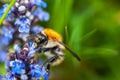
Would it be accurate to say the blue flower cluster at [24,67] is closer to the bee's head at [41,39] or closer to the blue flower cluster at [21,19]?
the bee's head at [41,39]

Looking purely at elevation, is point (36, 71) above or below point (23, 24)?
below

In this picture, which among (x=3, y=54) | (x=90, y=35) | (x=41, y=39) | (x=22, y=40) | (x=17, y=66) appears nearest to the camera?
(x=17, y=66)

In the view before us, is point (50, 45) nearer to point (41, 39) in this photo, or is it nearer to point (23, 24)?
point (41, 39)

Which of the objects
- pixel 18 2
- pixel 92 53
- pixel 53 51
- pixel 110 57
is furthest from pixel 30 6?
pixel 110 57

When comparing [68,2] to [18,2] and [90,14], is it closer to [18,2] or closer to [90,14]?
[90,14]

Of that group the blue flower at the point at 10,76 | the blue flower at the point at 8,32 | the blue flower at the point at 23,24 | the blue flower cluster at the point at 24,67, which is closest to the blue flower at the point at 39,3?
the blue flower at the point at 23,24

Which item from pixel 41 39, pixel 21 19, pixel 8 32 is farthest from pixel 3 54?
pixel 41 39

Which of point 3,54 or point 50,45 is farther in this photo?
point 3,54
